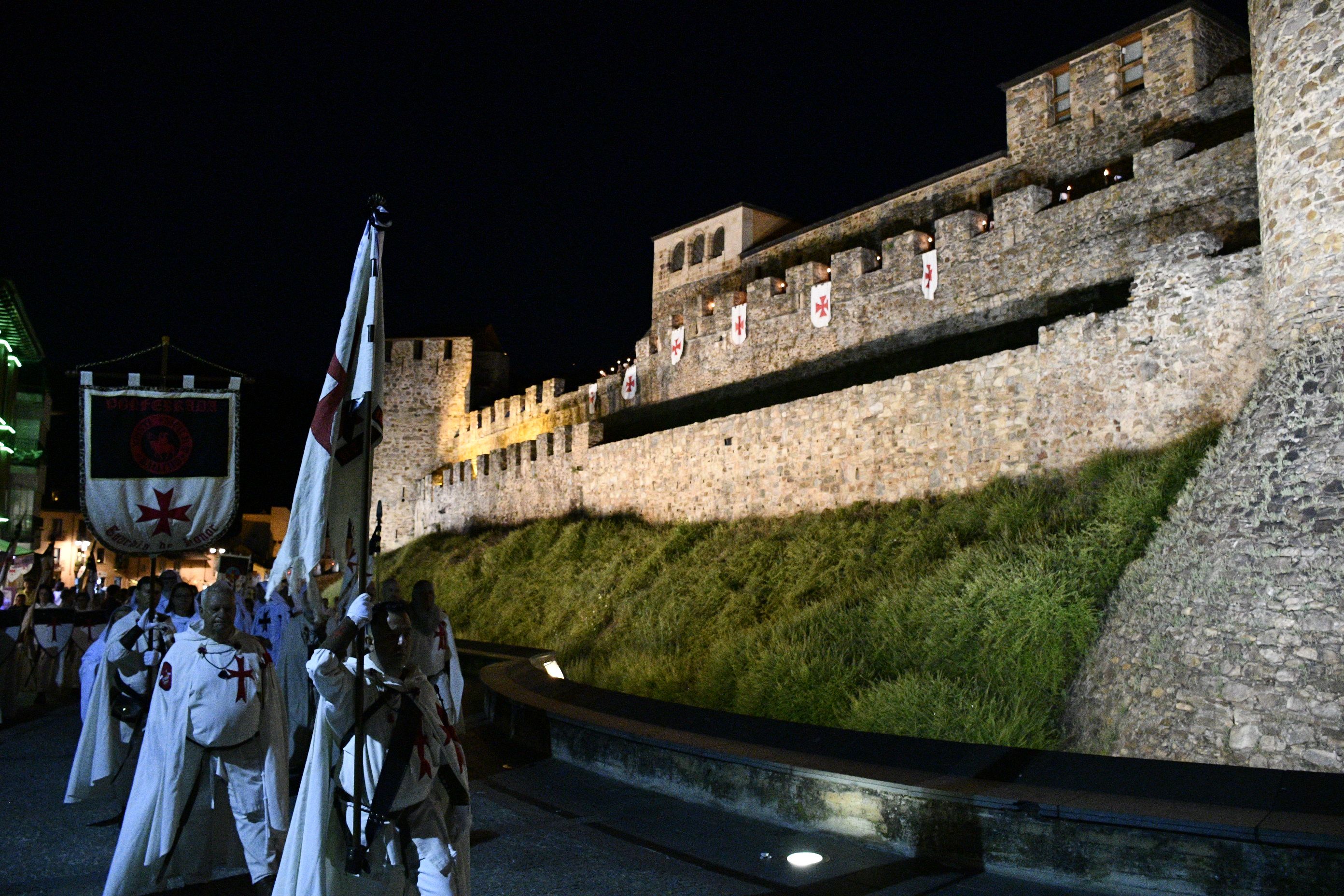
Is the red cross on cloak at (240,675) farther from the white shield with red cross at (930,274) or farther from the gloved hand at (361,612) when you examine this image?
the white shield with red cross at (930,274)

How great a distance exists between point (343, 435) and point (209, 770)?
2084 millimetres

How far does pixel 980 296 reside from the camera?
1781cm

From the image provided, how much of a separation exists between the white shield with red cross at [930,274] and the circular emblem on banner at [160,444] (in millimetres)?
14494

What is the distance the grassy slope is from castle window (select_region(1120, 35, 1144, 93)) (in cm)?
1099

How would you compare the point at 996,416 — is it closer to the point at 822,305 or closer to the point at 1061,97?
the point at 822,305

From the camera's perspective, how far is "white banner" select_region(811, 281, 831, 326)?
2089 centimetres

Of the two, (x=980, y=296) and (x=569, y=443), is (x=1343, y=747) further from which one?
(x=569, y=443)

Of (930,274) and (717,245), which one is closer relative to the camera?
(930,274)

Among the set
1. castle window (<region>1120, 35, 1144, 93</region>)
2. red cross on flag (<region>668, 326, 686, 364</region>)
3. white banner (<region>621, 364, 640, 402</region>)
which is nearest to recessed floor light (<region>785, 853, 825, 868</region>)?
castle window (<region>1120, 35, 1144, 93</region>)

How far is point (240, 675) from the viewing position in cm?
505

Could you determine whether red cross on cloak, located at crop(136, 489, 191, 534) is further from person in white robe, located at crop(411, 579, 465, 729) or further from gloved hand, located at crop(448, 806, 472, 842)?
gloved hand, located at crop(448, 806, 472, 842)

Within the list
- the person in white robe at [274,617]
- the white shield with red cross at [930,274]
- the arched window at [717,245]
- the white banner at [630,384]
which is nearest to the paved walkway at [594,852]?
the person in white robe at [274,617]

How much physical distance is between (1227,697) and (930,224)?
17.0 metres

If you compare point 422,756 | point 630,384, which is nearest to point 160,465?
point 422,756
